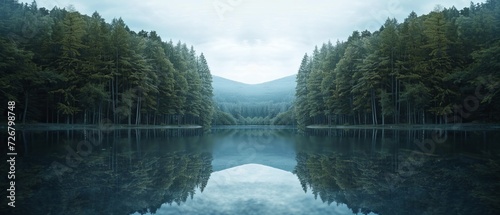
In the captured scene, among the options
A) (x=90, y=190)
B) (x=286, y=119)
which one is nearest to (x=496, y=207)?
(x=90, y=190)

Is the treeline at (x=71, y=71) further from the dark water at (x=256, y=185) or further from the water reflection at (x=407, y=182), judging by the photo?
the water reflection at (x=407, y=182)

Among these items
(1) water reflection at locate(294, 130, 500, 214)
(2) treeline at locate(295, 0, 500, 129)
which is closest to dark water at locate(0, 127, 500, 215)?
(1) water reflection at locate(294, 130, 500, 214)

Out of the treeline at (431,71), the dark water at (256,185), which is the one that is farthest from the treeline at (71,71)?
the treeline at (431,71)

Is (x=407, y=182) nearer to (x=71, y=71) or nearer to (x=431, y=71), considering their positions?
(x=431, y=71)

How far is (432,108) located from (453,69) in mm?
4791

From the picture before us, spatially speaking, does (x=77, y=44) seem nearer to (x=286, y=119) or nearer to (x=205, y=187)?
(x=205, y=187)

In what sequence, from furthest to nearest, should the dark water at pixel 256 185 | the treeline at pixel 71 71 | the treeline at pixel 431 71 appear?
the treeline at pixel 431 71 → the treeline at pixel 71 71 → the dark water at pixel 256 185

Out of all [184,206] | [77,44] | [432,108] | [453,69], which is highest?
[77,44]

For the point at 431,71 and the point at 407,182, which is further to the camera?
the point at 431,71

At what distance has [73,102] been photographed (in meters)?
40.3

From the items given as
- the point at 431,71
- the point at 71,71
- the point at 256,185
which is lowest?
the point at 256,185

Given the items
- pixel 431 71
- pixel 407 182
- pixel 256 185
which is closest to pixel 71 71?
pixel 256 185

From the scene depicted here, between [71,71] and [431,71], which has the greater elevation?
[431,71]

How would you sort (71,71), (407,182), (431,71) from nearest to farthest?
(407,182) → (71,71) → (431,71)
